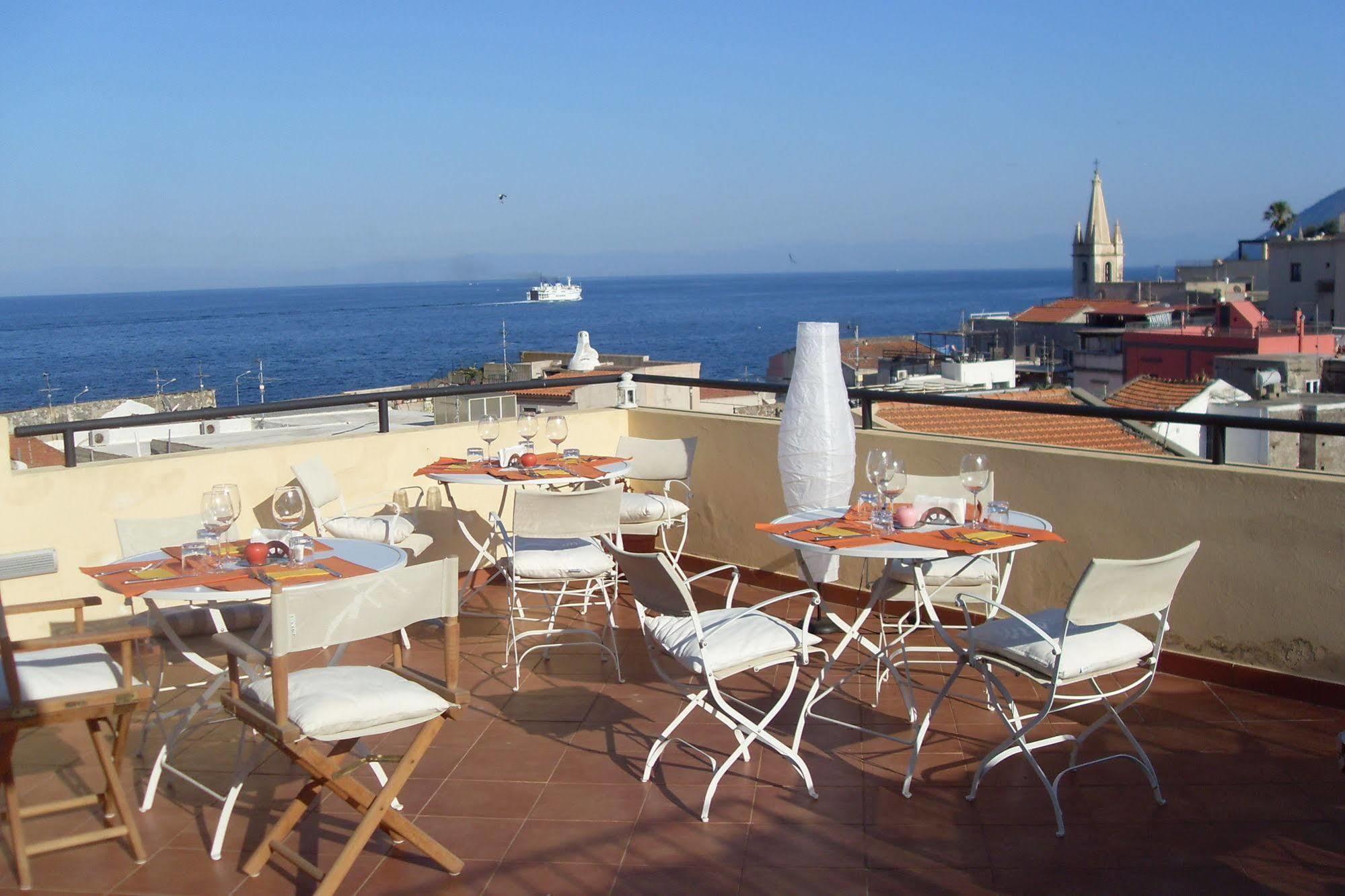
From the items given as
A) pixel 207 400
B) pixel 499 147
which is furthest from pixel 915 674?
pixel 499 147

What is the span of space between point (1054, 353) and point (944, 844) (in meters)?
62.1

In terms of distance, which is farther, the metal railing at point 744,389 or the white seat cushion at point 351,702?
the metal railing at point 744,389

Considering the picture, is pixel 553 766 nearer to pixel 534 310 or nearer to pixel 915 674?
pixel 915 674

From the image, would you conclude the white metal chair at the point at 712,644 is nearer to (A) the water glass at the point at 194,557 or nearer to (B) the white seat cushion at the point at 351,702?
(B) the white seat cushion at the point at 351,702

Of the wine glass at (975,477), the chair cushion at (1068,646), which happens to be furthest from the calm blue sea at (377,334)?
the chair cushion at (1068,646)

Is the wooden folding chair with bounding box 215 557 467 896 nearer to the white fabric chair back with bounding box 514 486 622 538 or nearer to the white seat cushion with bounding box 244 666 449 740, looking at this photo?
the white seat cushion with bounding box 244 666 449 740

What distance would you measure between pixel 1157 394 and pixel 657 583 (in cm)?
1665

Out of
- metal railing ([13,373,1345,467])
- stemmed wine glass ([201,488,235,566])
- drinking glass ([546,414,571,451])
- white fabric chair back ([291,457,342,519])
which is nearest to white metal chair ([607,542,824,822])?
stemmed wine glass ([201,488,235,566])

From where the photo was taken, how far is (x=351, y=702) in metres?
2.85

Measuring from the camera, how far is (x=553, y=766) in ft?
12.0

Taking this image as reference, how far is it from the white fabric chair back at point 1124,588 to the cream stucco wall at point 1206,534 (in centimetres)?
117

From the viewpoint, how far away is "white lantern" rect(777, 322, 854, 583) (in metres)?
4.89

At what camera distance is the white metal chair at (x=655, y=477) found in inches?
216

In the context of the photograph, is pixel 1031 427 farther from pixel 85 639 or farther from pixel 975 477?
pixel 85 639
